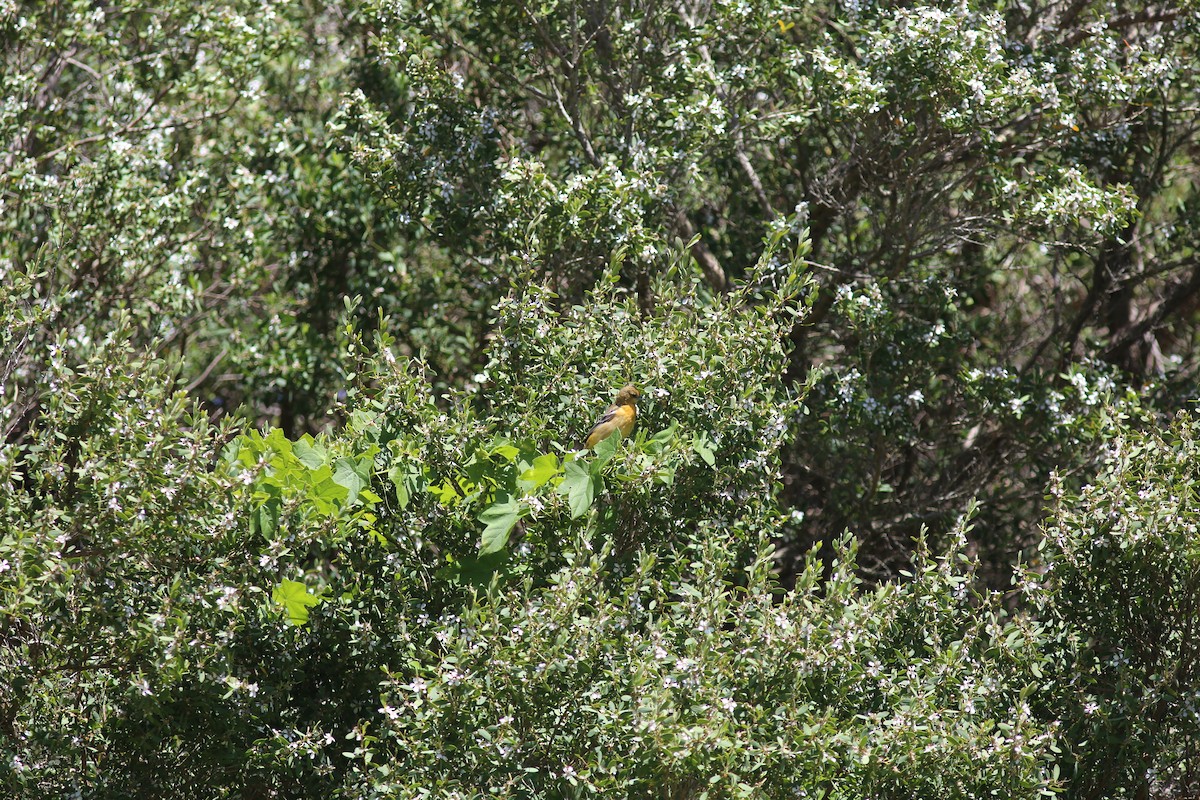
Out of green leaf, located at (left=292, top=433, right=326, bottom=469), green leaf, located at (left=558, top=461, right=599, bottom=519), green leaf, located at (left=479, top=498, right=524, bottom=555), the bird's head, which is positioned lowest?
green leaf, located at (left=479, top=498, right=524, bottom=555)

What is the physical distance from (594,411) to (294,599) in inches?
51.4

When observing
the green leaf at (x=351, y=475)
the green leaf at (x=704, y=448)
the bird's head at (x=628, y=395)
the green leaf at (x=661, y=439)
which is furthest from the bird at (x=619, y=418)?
the green leaf at (x=351, y=475)

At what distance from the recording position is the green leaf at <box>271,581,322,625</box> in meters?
3.95

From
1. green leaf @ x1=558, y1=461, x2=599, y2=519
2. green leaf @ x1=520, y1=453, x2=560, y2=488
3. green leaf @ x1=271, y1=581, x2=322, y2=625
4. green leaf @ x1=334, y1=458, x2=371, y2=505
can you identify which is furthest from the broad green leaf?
green leaf @ x1=271, y1=581, x2=322, y2=625

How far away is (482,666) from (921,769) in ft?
4.73

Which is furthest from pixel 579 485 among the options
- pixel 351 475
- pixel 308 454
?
pixel 308 454

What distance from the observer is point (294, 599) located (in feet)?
13.0

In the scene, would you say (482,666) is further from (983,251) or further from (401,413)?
(983,251)

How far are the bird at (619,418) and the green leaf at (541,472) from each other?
0.27 meters

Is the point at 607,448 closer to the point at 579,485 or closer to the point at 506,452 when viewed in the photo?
the point at 579,485

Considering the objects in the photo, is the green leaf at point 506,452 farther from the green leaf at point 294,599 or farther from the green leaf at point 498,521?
the green leaf at point 294,599

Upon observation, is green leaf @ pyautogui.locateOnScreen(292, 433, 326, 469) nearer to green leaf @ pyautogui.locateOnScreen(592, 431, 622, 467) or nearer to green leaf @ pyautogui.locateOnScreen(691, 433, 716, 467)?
green leaf @ pyautogui.locateOnScreen(592, 431, 622, 467)

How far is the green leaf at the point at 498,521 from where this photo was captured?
3.96 meters

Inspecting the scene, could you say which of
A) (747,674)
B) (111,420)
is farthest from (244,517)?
(747,674)
